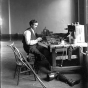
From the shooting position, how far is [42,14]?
11008 mm

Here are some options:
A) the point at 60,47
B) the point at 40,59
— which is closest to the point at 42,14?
the point at 40,59

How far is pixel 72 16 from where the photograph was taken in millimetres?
10609

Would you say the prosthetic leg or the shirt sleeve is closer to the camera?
the prosthetic leg

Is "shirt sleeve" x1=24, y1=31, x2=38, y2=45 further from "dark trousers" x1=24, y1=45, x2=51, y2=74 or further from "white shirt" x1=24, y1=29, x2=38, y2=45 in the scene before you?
"dark trousers" x1=24, y1=45, x2=51, y2=74

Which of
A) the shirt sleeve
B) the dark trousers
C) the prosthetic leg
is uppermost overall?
the shirt sleeve

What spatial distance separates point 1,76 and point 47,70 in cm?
104

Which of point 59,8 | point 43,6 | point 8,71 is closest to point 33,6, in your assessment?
point 43,6

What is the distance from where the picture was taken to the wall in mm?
10570

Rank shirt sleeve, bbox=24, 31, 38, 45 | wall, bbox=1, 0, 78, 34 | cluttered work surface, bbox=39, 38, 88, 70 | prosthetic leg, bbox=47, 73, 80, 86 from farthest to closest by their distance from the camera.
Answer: wall, bbox=1, 0, 78, 34, shirt sleeve, bbox=24, 31, 38, 45, cluttered work surface, bbox=39, 38, 88, 70, prosthetic leg, bbox=47, 73, 80, 86

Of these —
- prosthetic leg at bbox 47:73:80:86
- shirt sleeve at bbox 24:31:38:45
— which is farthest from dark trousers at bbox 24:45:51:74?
prosthetic leg at bbox 47:73:80:86

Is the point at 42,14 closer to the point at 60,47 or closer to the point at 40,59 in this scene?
the point at 40,59

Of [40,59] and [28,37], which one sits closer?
[28,37]

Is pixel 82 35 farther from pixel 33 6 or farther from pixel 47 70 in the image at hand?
pixel 33 6

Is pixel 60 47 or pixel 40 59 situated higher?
pixel 60 47
